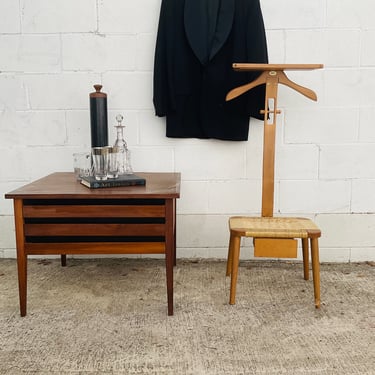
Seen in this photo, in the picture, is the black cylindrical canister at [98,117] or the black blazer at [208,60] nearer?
the black cylindrical canister at [98,117]

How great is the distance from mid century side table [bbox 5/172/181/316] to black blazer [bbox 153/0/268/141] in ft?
2.27

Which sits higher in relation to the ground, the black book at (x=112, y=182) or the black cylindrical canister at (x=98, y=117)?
the black cylindrical canister at (x=98, y=117)

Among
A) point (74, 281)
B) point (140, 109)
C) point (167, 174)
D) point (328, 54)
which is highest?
point (328, 54)

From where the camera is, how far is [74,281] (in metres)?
2.27

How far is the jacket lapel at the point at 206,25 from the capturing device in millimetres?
2305

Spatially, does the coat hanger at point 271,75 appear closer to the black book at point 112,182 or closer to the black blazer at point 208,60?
the black blazer at point 208,60

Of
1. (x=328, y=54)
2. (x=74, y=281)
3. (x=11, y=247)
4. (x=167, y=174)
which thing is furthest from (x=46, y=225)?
(x=328, y=54)

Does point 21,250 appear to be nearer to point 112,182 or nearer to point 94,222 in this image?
point 94,222

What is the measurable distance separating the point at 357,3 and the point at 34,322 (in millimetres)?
2260

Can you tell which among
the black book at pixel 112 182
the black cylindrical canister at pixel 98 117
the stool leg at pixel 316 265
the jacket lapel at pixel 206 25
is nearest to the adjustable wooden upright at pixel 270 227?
the stool leg at pixel 316 265

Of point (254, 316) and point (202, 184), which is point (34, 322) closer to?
point (254, 316)

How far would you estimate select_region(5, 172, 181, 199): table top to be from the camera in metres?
1.77

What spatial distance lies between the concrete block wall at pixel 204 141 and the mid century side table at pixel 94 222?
2.29ft

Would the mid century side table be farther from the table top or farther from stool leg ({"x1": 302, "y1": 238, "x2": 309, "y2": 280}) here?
stool leg ({"x1": 302, "y1": 238, "x2": 309, "y2": 280})
